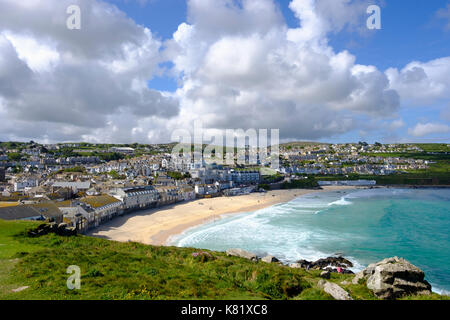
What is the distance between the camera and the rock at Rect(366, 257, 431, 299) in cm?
978

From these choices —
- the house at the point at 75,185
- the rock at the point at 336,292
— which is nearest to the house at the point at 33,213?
the rock at the point at 336,292

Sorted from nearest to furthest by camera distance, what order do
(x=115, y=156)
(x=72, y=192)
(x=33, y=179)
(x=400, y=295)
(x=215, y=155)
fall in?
→ 1. (x=400, y=295)
2. (x=72, y=192)
3. (x=33, y=179)
4. (x=115, y=156)
5. (x=215, y=155)

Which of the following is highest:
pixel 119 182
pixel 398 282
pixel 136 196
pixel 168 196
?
pixel 398 282

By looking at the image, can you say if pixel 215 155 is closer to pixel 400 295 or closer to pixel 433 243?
pixel 433 243

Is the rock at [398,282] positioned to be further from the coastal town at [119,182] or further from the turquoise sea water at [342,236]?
the coastal town at [119,182]

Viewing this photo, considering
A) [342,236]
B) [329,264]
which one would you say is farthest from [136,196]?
[329,264]

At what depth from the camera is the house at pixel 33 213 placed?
2689cm

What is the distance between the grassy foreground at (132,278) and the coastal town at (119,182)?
11.0m

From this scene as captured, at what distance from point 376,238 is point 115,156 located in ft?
443

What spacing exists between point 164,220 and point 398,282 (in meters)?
36.9

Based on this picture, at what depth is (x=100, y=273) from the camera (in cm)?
1027

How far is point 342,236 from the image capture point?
108 feet

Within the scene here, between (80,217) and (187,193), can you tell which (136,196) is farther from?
(187,193)
